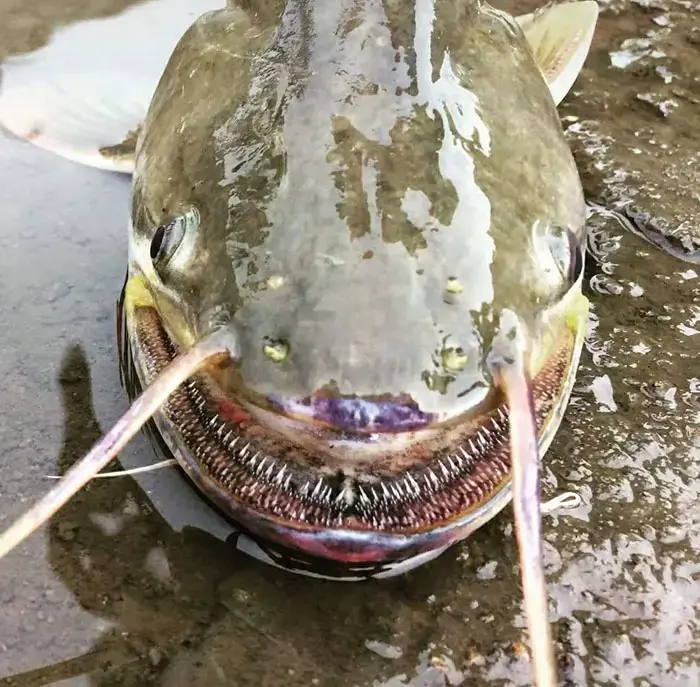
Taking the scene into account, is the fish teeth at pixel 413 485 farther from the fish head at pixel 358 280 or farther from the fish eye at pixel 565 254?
the fish eye at pixel 565 254

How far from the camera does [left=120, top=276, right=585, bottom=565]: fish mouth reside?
5.02ft

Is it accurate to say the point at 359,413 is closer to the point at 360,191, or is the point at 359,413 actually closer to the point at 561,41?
the point at 360,191

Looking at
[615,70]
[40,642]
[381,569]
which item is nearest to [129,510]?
[40,642]

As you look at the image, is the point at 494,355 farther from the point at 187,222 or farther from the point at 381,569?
the point at 187,222

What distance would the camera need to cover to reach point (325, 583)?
5.58 ft

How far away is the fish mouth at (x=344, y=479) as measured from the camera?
1.53 metres

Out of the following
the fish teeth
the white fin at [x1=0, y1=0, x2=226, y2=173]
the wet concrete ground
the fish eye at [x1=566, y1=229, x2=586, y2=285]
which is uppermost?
the fish eye at [x1=566, y1=229, x2=586, y2=285]

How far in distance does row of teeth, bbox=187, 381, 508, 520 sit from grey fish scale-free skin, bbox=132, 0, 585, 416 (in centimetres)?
20

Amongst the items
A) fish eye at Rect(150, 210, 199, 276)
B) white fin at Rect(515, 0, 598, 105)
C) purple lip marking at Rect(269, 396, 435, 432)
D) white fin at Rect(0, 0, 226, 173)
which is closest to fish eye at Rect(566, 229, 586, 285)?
purple lip marking at Rect(269, 396, 435, 432)

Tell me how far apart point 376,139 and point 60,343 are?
1.01 m

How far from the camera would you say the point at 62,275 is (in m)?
2.38

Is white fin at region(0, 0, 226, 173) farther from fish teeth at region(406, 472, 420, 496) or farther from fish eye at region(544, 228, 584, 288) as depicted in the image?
fish teeth at region(406, 472, 420, 496)

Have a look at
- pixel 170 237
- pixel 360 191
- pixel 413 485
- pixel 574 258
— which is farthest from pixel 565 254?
pixel 170 237

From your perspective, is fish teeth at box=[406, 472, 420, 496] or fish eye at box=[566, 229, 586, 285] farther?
fish eye at box=[566, 229, 586, 285]
